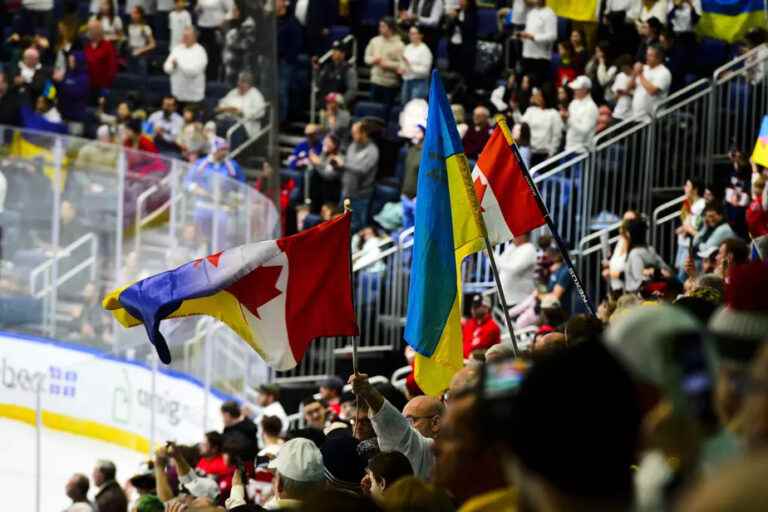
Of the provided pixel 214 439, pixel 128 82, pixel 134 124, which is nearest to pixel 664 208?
pixel 134 124

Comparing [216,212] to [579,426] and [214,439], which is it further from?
[579,426]

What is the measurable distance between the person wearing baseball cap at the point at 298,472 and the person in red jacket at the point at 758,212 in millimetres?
6704

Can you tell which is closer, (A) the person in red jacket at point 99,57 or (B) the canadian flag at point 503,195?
(B) the canadian flag at point 503,195

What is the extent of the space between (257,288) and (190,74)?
1163 centimetres

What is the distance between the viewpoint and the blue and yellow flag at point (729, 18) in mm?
19375

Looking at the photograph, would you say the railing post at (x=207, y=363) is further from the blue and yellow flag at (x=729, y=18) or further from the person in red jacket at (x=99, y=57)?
the blue and yellow flag at (x=729, y=18)

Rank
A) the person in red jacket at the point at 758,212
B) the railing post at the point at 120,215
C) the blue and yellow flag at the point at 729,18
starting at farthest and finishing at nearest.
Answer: the blue and yellow flag at the point at 729,18, the railing post at the point at 120,215, the person in red jacket at the point at 758,212

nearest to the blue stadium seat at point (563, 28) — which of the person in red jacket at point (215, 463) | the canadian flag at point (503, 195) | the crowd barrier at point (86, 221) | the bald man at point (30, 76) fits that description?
the crowd barrier at point (86, 221)

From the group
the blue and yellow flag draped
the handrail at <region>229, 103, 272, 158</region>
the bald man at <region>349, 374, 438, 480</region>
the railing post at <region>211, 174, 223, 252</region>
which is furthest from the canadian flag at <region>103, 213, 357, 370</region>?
the handrail at <region>229, 103, 272, 158</region>

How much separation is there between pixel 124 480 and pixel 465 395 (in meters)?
11.3

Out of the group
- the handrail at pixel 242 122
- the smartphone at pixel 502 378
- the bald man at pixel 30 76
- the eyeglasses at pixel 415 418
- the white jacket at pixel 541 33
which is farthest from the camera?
the bald man at pixel 30 76

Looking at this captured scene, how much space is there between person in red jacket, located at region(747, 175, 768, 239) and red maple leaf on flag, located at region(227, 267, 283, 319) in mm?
5324

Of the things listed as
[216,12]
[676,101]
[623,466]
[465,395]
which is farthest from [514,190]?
[216,12]

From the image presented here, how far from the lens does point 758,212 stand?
A: 14117 mm
